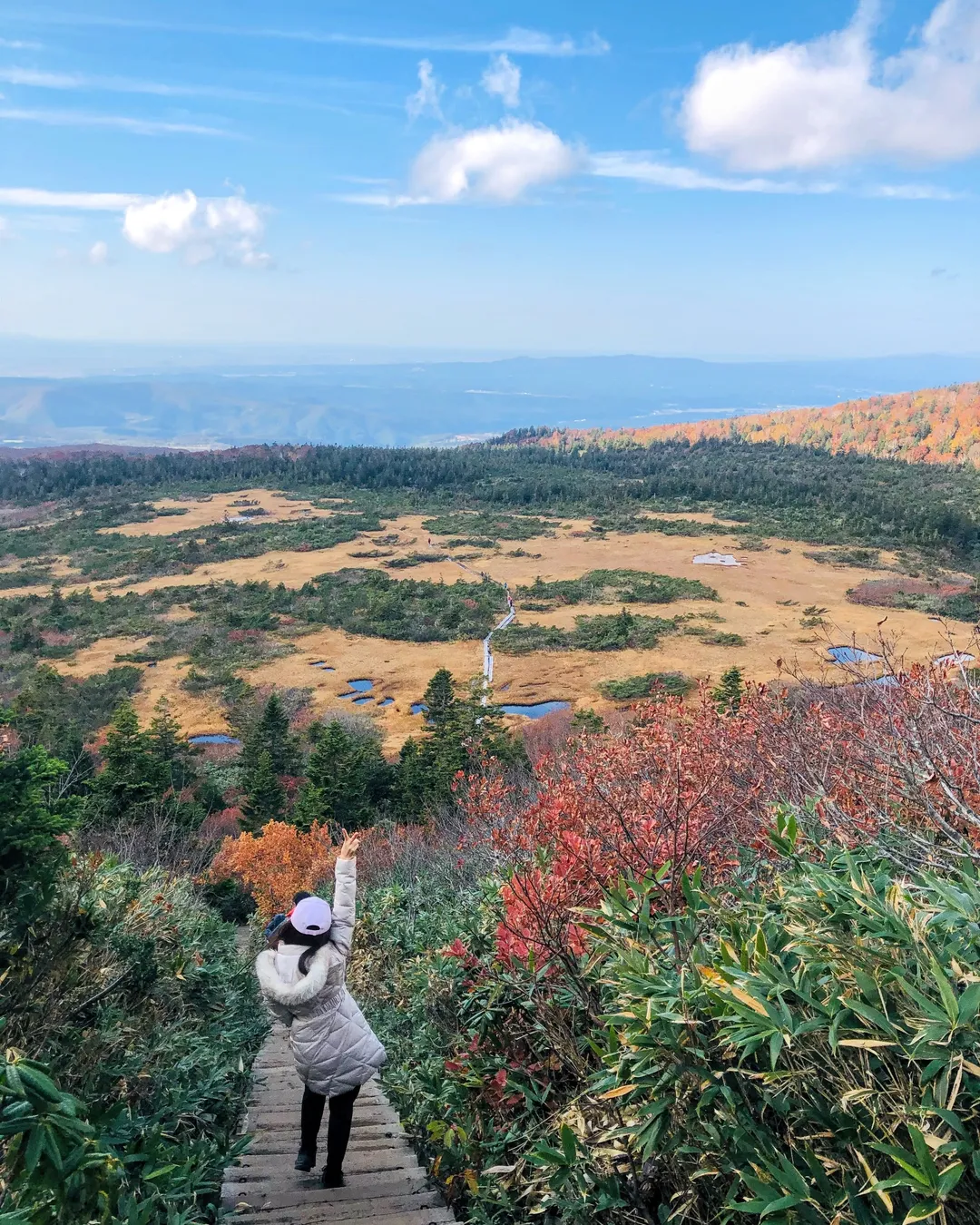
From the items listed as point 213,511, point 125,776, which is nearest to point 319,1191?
point 125,776

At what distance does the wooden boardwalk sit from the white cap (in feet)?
4.47

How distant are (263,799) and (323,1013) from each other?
21.2 meters

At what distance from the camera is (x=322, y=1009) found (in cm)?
451

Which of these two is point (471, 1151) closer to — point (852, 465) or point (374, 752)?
point (374, 752)

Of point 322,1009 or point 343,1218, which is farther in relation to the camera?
Answer: point 322,1009

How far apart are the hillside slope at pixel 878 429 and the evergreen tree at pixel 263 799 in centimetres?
10528

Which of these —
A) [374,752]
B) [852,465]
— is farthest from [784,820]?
[852,465]

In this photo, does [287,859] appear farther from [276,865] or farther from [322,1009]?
[322,1009]

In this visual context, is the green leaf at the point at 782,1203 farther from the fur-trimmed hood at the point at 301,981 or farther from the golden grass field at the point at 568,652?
the golden grass field at the point at 568,652

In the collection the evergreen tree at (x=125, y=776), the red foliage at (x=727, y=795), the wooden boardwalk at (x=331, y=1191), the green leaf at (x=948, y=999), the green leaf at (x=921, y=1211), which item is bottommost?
the evergreen tree at (x=125, y=776)

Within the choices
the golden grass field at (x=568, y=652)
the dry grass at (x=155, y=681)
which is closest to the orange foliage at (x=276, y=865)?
the golden grass field at (x=568, y=652)

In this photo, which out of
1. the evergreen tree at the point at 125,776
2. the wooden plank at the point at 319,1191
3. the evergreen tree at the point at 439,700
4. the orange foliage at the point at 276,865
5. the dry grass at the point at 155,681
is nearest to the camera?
the wooden plank at the point at 319,1191

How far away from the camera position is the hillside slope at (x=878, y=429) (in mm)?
111250

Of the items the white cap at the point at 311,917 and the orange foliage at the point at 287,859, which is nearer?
the white cap at the point at 311,917
